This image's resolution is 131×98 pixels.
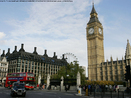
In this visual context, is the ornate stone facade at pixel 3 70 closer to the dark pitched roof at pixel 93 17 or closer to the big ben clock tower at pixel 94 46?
the big ben clock tower at pixel 94 46

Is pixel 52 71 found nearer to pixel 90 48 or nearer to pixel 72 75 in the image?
pixel 90 48

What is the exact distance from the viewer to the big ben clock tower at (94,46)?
100137 millimetres

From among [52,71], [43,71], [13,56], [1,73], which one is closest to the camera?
[1,73]

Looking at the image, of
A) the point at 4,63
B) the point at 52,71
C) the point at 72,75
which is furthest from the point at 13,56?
the point at 72,75

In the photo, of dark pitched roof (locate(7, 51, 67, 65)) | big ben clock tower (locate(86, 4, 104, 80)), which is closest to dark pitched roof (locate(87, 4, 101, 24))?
big ben clock tower (locate(86, 4, 104, 80))

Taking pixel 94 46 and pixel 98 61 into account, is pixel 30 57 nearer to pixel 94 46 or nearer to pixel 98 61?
pixel 94 46

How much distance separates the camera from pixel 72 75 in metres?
50.4

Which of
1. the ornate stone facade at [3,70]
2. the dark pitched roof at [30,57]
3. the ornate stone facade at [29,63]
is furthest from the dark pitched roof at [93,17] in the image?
the ornate stone facade at [3,70]

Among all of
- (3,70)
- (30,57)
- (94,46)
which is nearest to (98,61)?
(94,46)

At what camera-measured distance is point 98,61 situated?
9988 cm

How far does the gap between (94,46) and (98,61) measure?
10.8m

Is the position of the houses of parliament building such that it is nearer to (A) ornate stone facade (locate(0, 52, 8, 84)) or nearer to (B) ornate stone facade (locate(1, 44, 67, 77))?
(B) ornate stone facade (locate(1, 44, 67, 77))

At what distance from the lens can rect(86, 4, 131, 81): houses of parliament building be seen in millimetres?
89875

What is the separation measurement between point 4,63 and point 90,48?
57.5m
